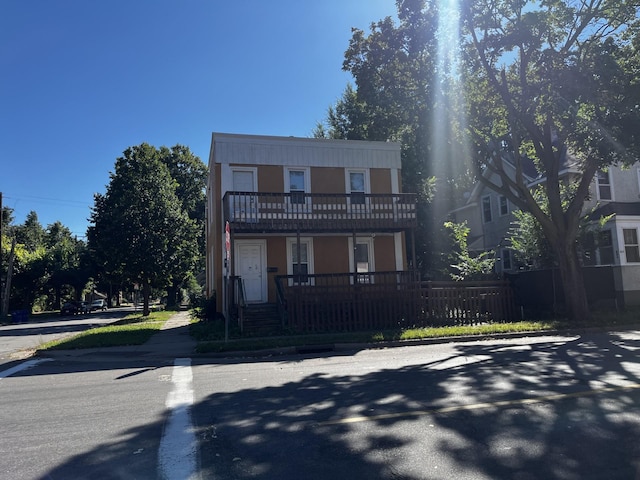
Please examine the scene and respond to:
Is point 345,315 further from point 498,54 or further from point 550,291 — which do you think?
point 498,54

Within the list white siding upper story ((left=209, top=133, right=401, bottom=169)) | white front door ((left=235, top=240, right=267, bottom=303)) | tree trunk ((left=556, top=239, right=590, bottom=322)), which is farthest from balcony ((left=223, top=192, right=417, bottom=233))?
tree trunk ((left=556, top=239, right=590, bottom=322))

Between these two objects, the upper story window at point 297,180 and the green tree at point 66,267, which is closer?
the upper story window at point 297,180

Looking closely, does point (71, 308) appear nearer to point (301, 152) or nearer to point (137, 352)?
point (301, 152)

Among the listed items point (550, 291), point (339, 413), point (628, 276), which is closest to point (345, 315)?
point (550, 291)

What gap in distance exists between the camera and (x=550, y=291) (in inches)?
722

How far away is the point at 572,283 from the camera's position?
15.8 meters

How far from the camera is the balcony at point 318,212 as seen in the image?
1716 cm

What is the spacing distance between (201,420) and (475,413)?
3205 mm

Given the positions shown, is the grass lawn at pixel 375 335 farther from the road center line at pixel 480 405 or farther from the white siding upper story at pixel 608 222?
the road center line at pixel 480 405

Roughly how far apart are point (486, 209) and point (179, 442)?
27.1m

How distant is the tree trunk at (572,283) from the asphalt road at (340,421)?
714 centimetres

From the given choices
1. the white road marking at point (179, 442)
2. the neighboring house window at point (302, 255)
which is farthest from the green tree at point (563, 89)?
the white road marking at point (179, 442)

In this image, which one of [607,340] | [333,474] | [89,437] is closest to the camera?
[333,474]

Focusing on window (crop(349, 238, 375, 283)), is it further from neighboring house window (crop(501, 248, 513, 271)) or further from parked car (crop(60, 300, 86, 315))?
parked car (crop(60, 300, 86, 315))
